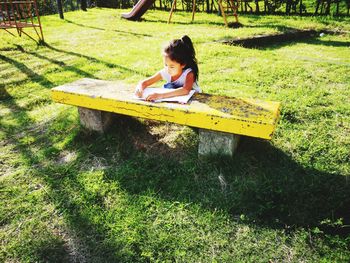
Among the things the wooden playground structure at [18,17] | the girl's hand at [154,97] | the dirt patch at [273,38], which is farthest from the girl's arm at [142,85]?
the wooden playground structure at [18,17]

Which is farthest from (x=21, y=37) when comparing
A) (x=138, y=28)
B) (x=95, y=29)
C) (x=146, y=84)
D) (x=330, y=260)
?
(x=330, y=260)

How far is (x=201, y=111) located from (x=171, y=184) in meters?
0.69

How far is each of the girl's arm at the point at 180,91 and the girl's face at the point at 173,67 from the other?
0.42ft

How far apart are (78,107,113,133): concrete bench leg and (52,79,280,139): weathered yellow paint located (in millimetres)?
215

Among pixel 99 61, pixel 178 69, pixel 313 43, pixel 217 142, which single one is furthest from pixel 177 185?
pixel 313 43

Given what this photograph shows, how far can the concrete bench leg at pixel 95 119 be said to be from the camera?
10.5 feet

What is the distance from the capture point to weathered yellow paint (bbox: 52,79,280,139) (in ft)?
7.76

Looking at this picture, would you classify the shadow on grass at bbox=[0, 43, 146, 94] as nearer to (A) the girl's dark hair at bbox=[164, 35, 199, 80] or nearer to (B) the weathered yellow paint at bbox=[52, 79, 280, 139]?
(B) the weathered yellow paint at bbox=[52, 79, 280, 139]

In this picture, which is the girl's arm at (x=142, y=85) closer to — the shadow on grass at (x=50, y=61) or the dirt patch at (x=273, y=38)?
the shadow on grass at (x=50, y=61)

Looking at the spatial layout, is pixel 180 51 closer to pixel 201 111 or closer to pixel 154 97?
pixel 154 97

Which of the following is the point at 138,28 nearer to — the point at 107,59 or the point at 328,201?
the point at 107,59

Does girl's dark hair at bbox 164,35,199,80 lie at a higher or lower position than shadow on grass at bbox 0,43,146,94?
higher

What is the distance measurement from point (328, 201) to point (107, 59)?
16.0ft

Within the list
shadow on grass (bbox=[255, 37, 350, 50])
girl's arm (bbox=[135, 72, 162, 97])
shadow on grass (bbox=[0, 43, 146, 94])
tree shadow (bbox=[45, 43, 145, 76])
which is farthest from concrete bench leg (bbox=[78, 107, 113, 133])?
shadow on grass (bbox=[255, 37, 350, 50])
